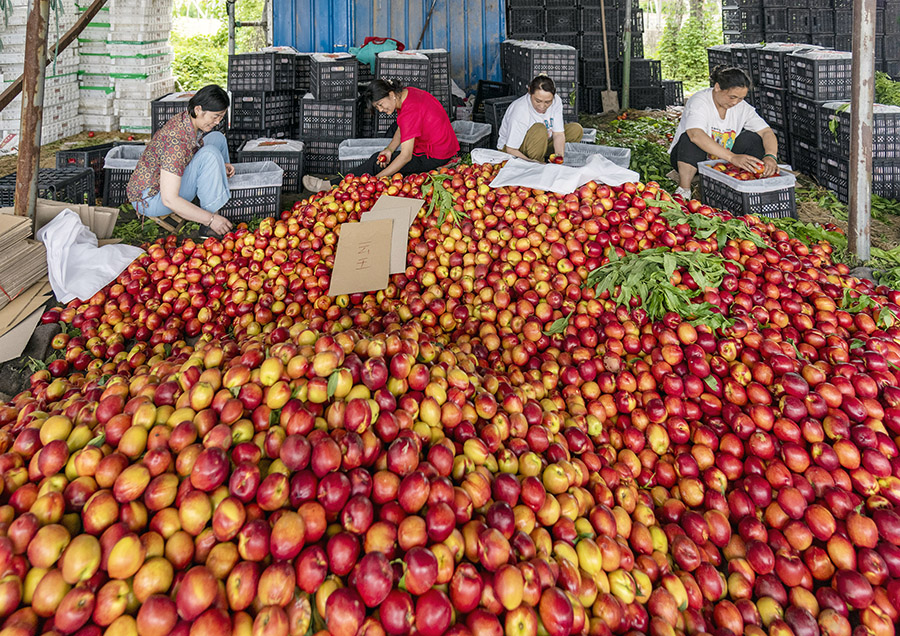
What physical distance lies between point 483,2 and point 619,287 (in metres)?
9.15

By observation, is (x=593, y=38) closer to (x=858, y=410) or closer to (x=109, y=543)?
(x=858, y=410)

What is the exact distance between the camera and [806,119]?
6.08 meters

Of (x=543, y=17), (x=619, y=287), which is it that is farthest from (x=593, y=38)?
(x=619, y=287)

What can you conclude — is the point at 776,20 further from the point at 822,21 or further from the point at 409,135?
the point at 409,135

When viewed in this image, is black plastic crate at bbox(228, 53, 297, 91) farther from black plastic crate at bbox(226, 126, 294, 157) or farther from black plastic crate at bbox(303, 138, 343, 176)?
black plastic crate at bbox(303, 138, 343, 176)

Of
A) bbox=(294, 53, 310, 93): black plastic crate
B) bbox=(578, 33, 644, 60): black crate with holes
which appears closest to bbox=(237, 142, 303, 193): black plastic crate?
bbox=(294, 53, 310, 93): black plastic crate

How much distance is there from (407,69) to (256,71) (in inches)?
73.5

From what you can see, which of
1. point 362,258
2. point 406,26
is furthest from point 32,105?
point 406,26

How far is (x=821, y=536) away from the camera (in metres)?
1.65

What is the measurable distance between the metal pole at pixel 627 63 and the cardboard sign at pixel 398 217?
8.38 meters

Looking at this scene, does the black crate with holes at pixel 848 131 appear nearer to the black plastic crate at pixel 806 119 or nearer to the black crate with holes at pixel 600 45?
the black plastic crate at pixel 806 119

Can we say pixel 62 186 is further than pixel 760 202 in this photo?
Yes

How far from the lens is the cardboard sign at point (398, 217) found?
3.08 metres

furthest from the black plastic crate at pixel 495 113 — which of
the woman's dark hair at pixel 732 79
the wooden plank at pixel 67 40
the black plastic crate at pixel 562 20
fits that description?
the wooden plank at pixel 67 40
